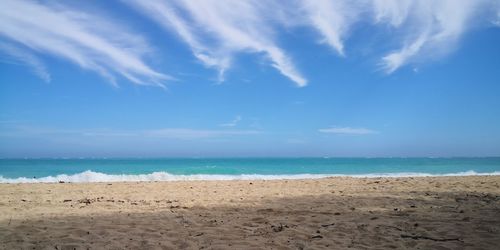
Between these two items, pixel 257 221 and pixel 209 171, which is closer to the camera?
pixel 257 221

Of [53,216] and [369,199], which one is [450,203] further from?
[53,216]

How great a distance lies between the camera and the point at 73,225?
266 inches

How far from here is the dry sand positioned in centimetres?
554

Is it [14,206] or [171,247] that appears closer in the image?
[171,247]

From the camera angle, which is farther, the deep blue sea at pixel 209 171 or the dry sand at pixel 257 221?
the deep blue sea at pixel 209 171

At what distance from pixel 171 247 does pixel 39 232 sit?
2629mm

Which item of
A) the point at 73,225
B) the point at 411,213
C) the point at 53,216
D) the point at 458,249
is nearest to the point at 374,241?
the point at 458,249

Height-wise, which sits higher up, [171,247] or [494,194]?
[494,194]

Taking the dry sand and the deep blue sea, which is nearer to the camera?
the dry sand

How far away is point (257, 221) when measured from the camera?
23.4 feet

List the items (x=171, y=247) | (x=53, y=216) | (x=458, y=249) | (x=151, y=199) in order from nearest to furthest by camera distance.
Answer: (x=458, y=249)
(x=171, y=247)
(x=53, y=216)
(x=151, y=199)

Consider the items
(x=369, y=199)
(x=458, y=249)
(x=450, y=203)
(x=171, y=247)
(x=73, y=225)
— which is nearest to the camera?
(x=458, y=249)

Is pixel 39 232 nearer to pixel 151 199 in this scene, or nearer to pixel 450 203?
pixel 151 199

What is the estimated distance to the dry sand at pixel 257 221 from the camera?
5543 mm
